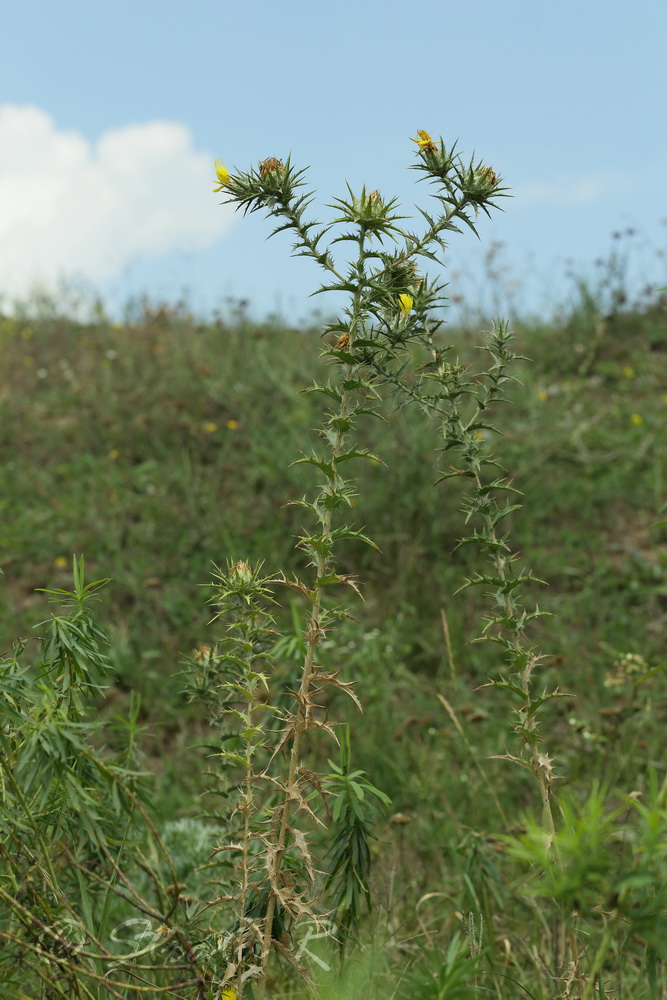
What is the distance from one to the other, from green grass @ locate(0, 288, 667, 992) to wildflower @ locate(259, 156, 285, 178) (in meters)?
1.73

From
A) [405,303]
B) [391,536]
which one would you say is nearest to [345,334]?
[405,303]

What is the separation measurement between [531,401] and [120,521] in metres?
3.11

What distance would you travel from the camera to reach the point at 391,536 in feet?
15.6

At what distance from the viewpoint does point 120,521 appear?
5.55 m

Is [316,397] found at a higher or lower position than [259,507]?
higher

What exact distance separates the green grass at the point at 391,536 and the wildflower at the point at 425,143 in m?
1.72

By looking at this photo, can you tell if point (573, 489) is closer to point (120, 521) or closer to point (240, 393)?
point (240, 393)

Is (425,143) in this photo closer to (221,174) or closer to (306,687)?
(221,174)

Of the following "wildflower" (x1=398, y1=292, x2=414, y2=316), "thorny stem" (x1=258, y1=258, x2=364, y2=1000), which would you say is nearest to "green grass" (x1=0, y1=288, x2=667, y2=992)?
"thorny stem" (x1=258, y1=258, x2=364, y2=1000)

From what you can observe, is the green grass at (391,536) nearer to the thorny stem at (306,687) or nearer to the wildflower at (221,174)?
the thorny stem at (306,687)

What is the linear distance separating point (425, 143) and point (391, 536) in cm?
335

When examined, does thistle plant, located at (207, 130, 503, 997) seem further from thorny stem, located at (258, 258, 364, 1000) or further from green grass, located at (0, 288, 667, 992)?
green grass, located at (0, 288, 667, 992)

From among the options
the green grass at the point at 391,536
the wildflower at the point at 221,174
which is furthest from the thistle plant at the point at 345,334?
the green grass at the point at 391,536

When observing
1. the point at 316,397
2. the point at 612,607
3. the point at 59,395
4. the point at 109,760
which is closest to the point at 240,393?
the point at 316,397
